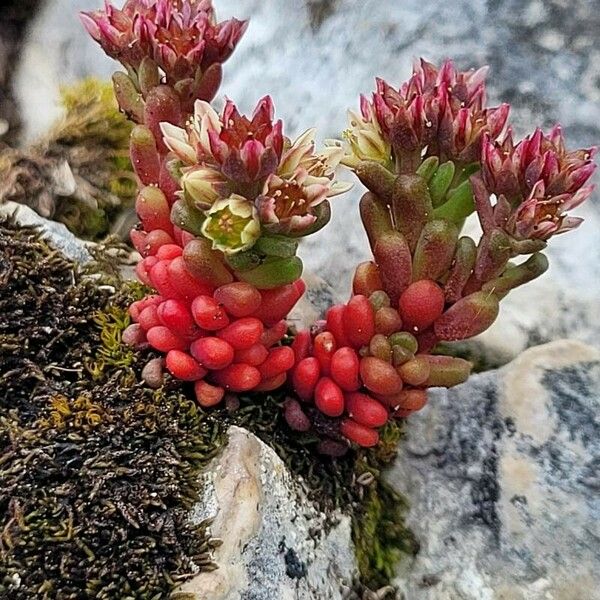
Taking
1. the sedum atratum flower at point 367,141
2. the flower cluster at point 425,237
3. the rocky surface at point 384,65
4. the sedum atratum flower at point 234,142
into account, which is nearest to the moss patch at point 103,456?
the flower cluster at point 425,237

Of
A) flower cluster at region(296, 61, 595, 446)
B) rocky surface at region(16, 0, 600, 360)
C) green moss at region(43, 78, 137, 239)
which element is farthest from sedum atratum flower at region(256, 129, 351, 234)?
green moss at region(43, 78, 137, 239)

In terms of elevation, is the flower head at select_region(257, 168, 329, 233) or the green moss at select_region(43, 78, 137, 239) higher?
the green moss at select_region(43, 78, 137, 239)

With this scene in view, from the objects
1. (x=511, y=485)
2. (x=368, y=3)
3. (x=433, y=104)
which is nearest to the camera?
(x=433, y=104)

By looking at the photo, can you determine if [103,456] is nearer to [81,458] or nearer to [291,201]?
[81,458]

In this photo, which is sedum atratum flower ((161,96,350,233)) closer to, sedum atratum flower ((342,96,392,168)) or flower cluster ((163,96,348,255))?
flower cluster ((163,96,348,255))

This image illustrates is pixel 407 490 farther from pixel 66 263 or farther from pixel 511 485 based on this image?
pixel 66 263

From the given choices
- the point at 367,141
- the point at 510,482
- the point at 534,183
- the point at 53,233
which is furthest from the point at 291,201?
the point at 510,482

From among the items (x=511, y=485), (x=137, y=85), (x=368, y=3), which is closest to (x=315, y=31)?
(x=368, y=3)
